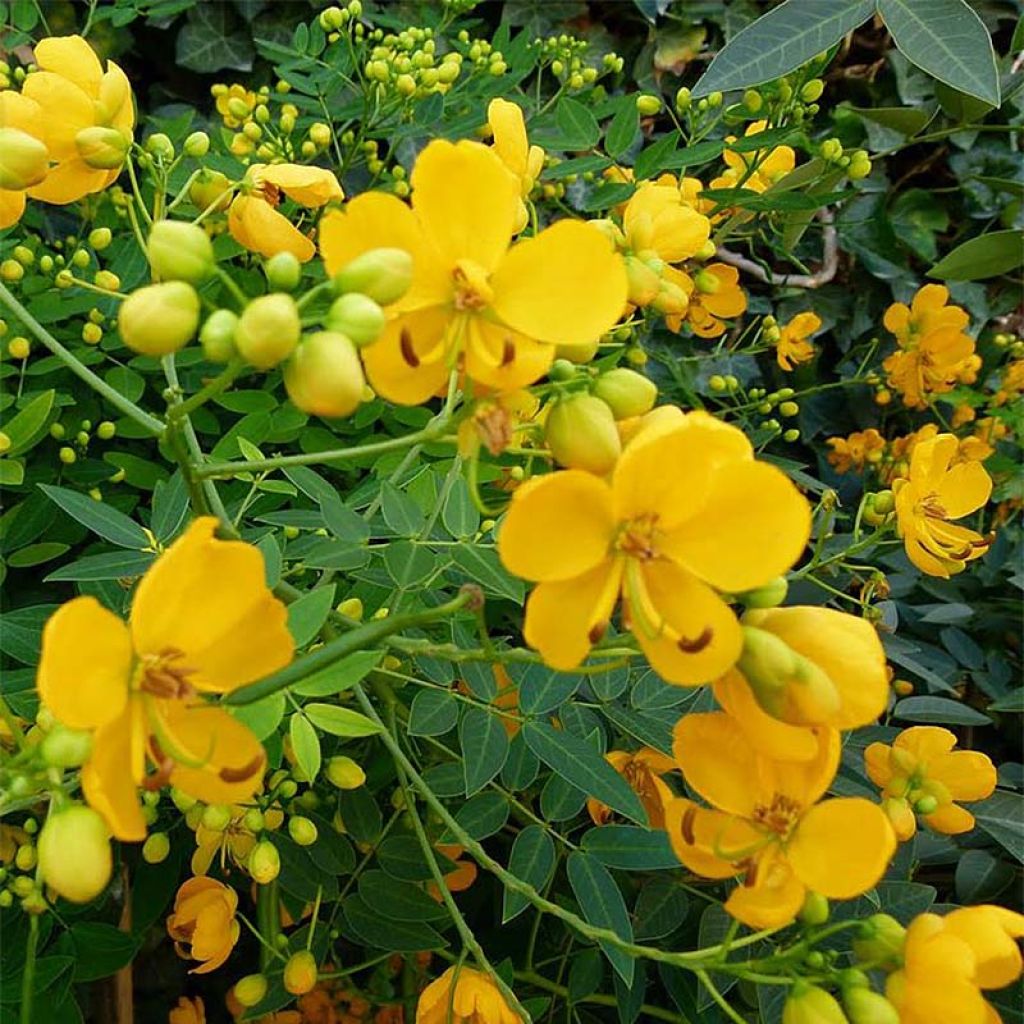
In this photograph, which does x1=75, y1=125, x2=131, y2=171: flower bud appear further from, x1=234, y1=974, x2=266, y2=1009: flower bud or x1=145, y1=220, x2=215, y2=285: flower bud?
x1=234, y1=974, x2=266, y2=1009: flower bud

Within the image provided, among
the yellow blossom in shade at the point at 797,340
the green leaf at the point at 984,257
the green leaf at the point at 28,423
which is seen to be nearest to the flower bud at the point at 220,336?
the green leaf at the point at 28,423

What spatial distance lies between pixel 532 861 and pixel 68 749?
1.54ft

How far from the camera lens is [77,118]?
3.26 feet

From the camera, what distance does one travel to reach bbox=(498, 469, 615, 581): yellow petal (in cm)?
65

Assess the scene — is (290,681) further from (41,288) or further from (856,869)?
(41,288)

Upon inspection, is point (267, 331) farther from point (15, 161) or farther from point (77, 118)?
point (77, 118)

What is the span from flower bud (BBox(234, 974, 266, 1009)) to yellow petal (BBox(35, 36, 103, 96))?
2.74 ft

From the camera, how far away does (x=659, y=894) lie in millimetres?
1109

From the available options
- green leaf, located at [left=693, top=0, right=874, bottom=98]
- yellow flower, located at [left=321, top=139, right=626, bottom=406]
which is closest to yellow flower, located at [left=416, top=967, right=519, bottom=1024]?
yellow flower, located at [left=321, top=139, right=626, bottom=406]

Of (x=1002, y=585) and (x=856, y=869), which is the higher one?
(x=856, y=869)

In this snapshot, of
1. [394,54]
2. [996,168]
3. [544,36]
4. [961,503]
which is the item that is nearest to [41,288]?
[394,54]

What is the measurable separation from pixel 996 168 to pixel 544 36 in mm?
965

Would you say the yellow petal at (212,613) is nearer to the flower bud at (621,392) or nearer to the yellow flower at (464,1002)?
the flower bud at (621,392)

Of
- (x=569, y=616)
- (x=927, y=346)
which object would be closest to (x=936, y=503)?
(x=569, y=616)
